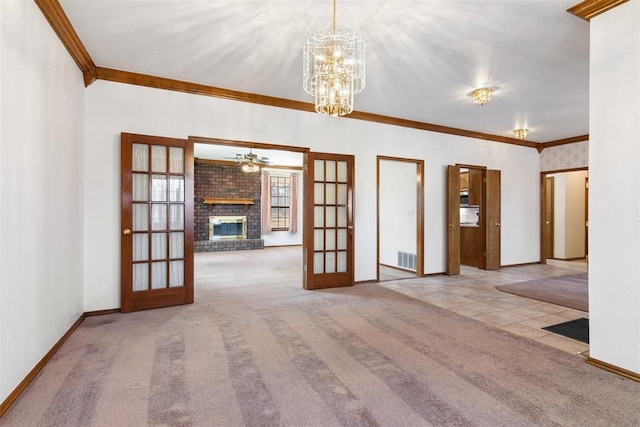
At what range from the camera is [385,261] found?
7.09 metres

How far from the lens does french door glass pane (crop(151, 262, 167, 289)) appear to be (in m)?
3.83

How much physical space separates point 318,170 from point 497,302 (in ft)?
10.1

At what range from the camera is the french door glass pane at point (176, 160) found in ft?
12.9

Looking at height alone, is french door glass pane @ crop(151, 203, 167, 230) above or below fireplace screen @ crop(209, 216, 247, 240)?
above

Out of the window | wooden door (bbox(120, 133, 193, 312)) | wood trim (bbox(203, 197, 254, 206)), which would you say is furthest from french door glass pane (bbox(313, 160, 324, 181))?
the window

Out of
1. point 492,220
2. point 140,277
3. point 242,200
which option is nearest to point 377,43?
point 140,277

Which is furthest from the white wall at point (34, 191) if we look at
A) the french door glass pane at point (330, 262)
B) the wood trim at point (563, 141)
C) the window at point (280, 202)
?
the wood trim at point (563, 141)

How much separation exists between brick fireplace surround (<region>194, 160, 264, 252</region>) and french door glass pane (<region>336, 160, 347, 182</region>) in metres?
5.86

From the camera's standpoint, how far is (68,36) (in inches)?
111

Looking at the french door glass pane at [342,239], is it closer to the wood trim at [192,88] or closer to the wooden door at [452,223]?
the wood trim at [192,88]

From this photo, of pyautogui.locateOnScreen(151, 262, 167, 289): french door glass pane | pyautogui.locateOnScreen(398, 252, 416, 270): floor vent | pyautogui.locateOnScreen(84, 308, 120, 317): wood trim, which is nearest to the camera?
pyautogui.locateOnScreen(84, 308, 120, 317): wood trim

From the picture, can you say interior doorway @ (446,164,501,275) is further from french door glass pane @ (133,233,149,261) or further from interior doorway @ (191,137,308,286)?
french door glass pane @ (133,233,149,261)

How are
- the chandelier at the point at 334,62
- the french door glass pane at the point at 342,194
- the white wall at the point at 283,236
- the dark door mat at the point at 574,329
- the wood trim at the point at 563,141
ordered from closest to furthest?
1. the chandelier at the point at 334,62
2. the dark door mat at the point at 574,329
3. the french door glass pane at the point at 342,194
4. the wood trim at the point at 563,141
5. the white wall at the point at 283,236

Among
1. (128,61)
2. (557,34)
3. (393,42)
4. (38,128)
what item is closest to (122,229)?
(38,128)
